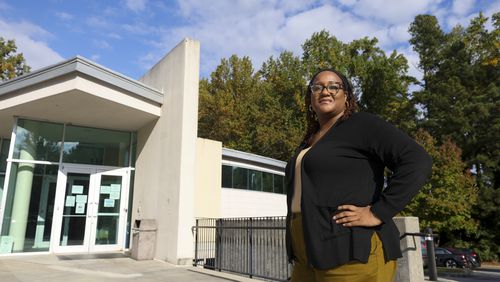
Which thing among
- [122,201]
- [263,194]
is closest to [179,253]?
[122,201]

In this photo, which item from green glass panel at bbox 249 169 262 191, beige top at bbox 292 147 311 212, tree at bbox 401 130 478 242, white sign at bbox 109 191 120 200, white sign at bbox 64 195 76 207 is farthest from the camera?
tree at bbox 401 130 478 242

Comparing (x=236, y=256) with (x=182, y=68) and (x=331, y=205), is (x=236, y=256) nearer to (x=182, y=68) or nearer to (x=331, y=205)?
(x=182, y=68)

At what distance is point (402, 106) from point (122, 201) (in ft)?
86.9

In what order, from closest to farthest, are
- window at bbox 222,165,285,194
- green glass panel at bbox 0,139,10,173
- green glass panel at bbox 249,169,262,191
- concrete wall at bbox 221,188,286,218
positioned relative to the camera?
green glass panel at bbox 0,139,10,173
concrete wall at bbox 221,188,286,218
window at bbox 222,165,285,194
green glass panel at bbox 249,169,262,191

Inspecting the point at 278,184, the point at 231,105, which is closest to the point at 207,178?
the point at 278,184

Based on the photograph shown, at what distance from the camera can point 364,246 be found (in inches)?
64.4

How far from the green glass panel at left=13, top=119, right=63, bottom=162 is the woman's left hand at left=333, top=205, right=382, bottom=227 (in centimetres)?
1167

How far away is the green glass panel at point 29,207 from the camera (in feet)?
35.1

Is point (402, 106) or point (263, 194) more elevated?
point (402, 106)

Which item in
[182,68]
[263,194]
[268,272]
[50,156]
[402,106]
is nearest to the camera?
[268,272]

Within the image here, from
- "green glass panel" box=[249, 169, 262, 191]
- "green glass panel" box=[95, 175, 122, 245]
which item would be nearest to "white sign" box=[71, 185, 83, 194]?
"green glass panel" box=[95, 175, 122, 245]

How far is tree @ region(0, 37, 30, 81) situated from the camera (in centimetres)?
2402

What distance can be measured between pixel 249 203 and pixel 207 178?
4423 mm

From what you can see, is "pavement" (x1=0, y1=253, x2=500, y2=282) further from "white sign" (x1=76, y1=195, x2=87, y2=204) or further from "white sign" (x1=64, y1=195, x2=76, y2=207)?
"white sign" (x1=76, y1=195, x2=87, y2=204)
